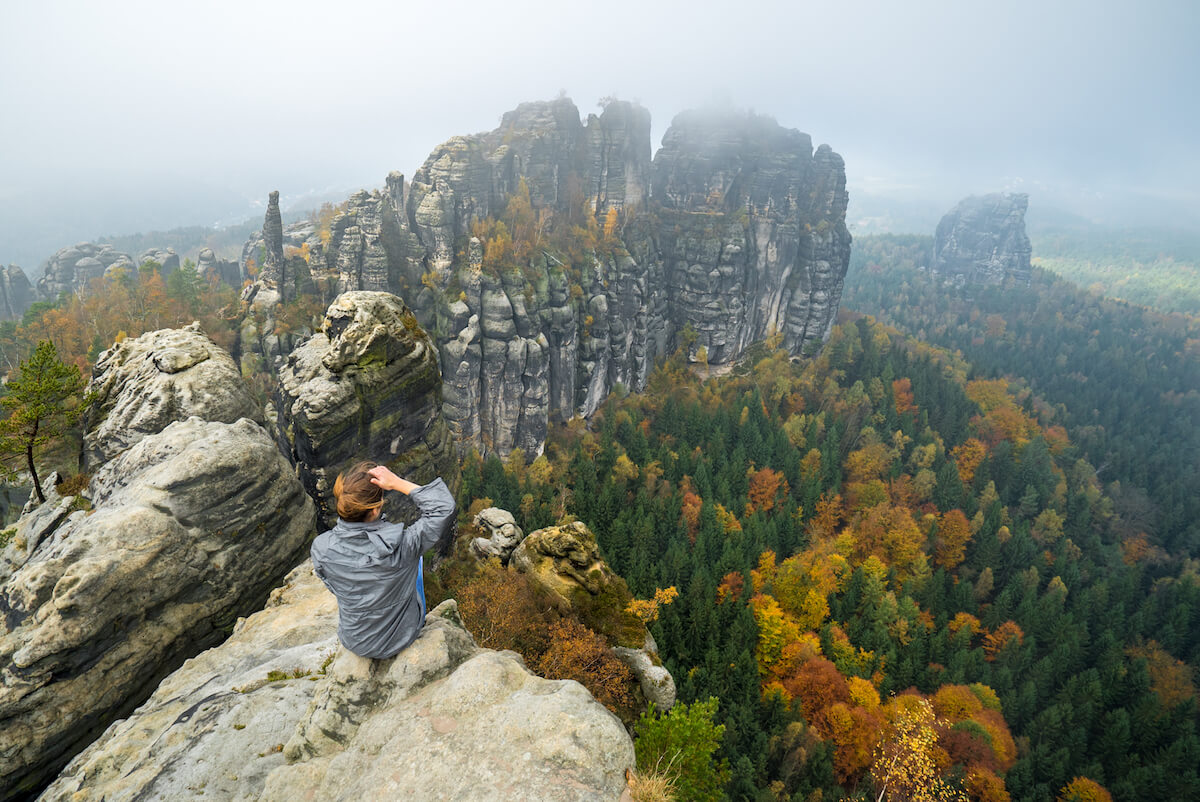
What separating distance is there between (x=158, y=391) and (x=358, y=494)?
13.3 meters

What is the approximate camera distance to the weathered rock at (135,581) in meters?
9.11

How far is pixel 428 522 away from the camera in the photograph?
6.32 meters

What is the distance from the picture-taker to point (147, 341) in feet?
57.5

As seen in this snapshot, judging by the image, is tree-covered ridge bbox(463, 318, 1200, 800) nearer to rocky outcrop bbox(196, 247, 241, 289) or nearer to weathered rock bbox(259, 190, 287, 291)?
weathered rock bbox(259, 190, 287, 291)

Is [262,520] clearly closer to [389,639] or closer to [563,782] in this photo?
[389,639]

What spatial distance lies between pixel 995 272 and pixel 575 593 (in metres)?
239

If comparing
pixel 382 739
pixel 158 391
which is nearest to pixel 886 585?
pixel 382 739

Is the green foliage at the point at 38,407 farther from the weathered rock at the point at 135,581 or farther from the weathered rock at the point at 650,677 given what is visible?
the weathered rock at the point at 650,677

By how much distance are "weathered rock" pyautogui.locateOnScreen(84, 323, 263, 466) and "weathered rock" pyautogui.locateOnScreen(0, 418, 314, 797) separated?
1.48 meters

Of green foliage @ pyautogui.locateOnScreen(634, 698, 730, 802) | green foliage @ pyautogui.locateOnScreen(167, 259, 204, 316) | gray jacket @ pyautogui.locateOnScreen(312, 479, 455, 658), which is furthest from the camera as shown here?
green foliage @ pyautogui.locateOnScreen(167, 259, 204, 316)

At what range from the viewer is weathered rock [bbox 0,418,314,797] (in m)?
9.11

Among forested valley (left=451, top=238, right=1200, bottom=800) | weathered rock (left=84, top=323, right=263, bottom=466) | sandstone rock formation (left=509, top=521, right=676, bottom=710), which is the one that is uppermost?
weathered rock (left=84, top=323, right=263, bottom=466)

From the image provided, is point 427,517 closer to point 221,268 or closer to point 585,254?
point 585,254

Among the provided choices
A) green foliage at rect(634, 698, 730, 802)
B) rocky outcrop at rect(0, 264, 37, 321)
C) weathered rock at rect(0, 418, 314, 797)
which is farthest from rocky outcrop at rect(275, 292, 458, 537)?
rocky outcrop at rect(0, 264, 37, 321)
